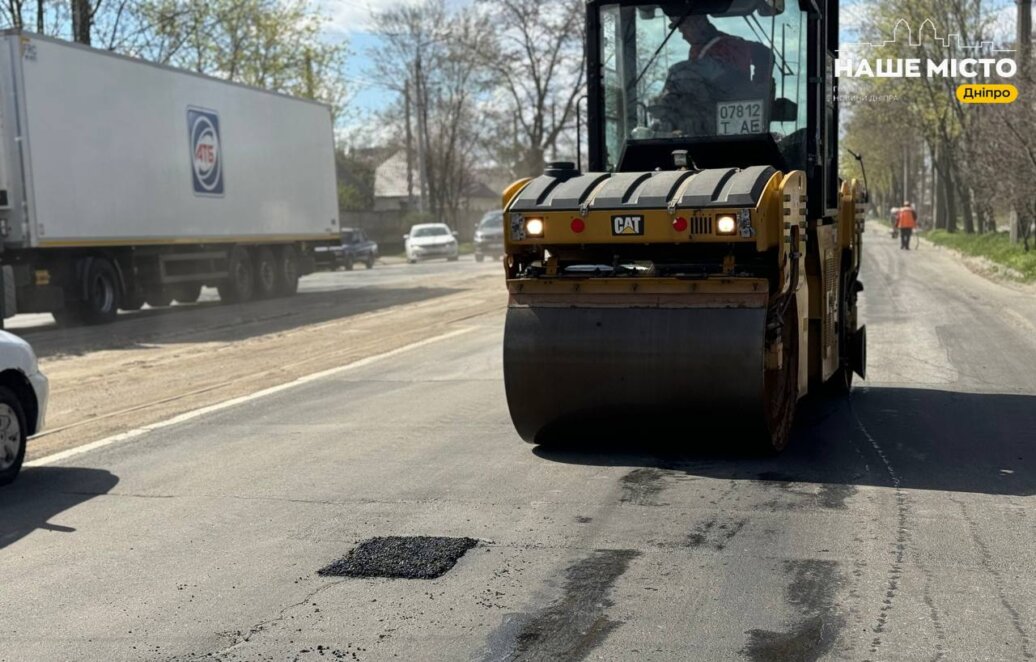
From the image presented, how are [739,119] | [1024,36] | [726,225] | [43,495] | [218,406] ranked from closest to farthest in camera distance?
[726,225] < [43,495] < [739,119] < [218,406] < [1024,36]

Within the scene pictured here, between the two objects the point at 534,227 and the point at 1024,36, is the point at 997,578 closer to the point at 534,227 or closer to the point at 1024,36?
the point at 534,227

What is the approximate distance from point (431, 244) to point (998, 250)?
22478 mm

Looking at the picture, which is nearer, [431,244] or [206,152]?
[206,152]

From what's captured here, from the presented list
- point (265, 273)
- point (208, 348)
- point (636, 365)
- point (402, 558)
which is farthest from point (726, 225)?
point (265, 273)

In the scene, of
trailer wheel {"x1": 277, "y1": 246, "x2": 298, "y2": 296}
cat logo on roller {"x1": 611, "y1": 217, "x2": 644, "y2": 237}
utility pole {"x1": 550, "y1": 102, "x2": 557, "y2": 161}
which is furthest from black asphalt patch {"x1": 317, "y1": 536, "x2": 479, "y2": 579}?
utility pole {"x1": 550, "y1": 102, "x2": 557, "y2": 161}

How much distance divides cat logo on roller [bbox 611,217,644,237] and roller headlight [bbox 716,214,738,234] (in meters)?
0.47

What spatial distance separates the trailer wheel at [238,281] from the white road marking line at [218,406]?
11036 mm

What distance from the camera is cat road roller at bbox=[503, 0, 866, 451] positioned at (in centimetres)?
722

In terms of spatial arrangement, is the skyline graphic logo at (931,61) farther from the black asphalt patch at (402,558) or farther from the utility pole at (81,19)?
the black asphalt patch at (402,558)

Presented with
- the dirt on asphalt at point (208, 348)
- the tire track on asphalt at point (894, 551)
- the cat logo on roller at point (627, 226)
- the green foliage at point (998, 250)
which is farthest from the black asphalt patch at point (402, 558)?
the green foliage at point (998, 250)

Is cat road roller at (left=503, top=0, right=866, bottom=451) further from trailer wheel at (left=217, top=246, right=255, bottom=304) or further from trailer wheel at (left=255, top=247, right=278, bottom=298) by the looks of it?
trailer wheel at (left=255, top=247, right=278, bottom=298)

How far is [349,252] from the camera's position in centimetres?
4431

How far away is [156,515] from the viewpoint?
675 cm

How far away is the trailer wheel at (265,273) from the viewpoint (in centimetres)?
2698
